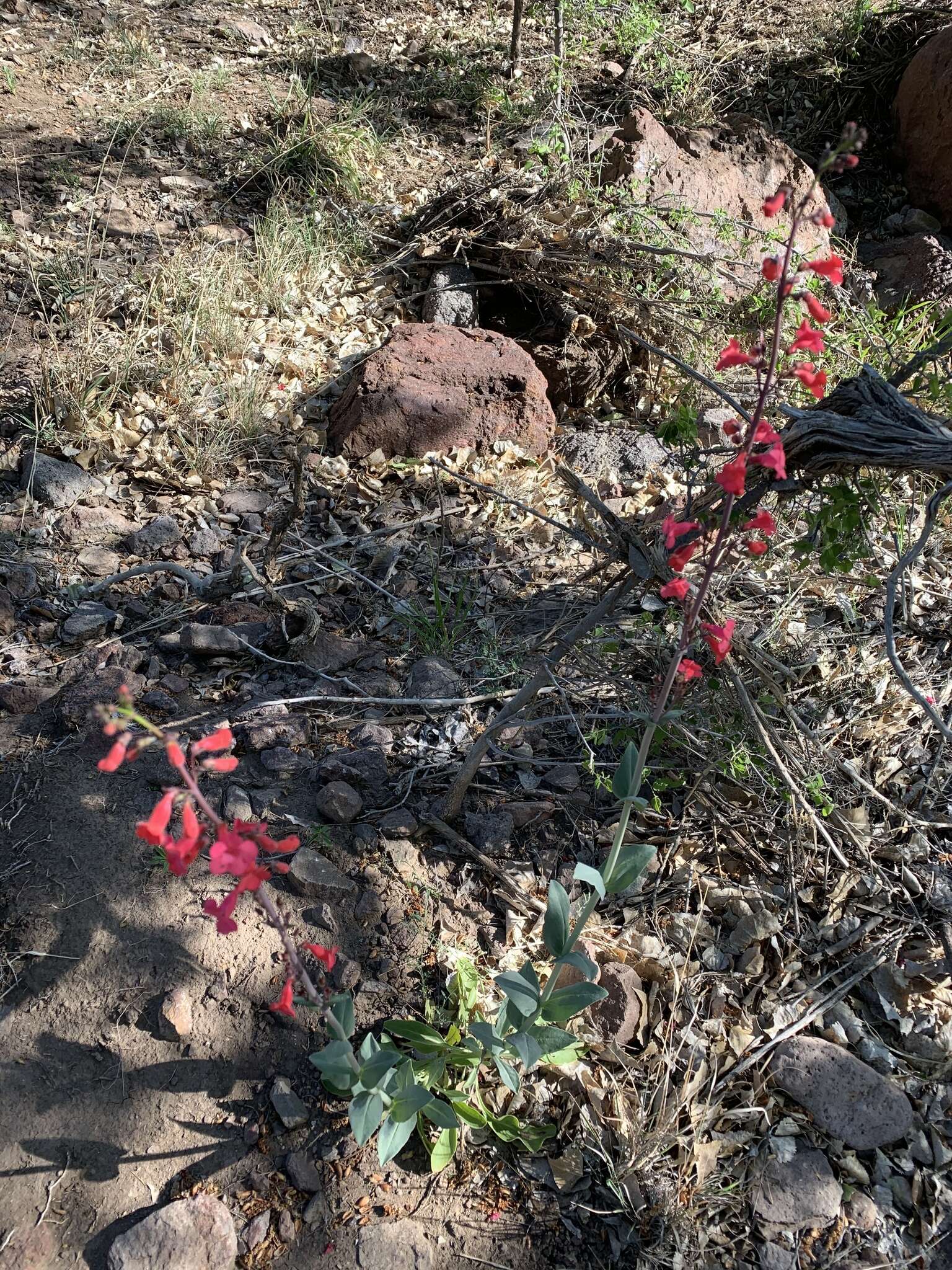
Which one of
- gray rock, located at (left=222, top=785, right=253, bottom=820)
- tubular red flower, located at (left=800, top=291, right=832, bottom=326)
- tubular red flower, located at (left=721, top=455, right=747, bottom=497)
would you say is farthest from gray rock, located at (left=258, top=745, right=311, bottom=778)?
tubular red flower, located at (left=800, top=291, right=832, bottom=326)

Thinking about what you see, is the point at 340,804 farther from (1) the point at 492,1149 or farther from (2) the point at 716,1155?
(2) the point at 716,1155

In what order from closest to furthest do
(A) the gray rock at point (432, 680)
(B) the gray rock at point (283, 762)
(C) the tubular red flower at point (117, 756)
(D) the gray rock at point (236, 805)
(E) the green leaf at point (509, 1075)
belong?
1. (C) the tubular red flower at point (117, 756)
2. (E) the green leaf at point (509, 1075)
3. (D) the gray rock at point (236, 805)
4. (B) the gray rock at point (283, 762)
5. (A) the gray rock at point (432, 680)

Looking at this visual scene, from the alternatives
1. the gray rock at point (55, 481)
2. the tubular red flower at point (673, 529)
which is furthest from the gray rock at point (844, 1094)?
the gray rock at point (55, 481)

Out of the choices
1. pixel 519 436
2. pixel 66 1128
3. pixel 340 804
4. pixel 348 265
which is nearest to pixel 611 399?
pixel 519 436

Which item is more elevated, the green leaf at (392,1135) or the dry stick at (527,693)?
the dry stick at (527,693)

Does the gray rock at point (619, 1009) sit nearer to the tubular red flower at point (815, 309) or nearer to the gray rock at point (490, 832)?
the gray rock at point (490, 832)

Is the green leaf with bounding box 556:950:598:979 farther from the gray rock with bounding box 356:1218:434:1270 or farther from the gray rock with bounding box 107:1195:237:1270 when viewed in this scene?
the gray rock with bounding box 107:1195:237:1270

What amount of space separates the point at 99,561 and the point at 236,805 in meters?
1.26

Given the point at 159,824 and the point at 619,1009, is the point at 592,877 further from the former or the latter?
the point at 159,824

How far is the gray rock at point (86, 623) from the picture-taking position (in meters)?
2.92

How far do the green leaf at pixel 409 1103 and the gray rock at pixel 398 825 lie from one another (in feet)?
2.49

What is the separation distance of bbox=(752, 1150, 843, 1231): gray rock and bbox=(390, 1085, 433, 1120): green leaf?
796 millimetres

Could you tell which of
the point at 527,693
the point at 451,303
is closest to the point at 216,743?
the point at 527,693

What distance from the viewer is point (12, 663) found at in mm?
2801
